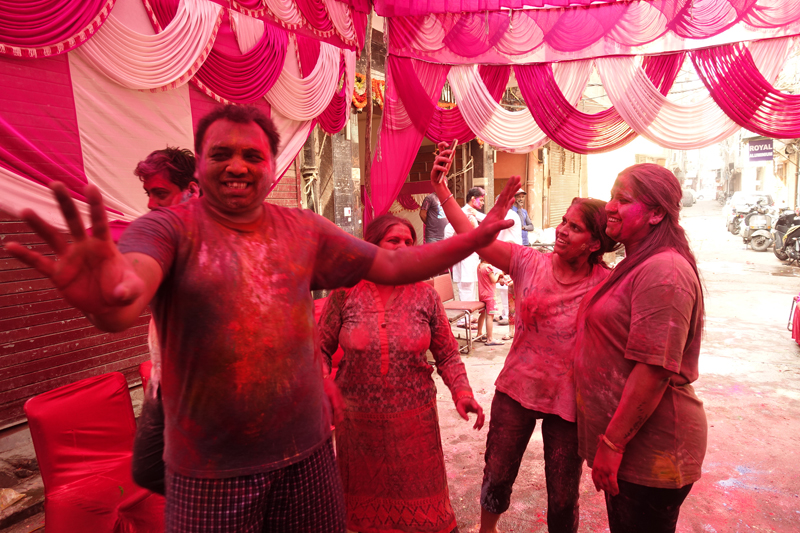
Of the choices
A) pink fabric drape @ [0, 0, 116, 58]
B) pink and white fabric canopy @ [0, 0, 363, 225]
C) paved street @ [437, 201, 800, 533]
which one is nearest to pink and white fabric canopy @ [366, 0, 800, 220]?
pink and white fabric canopy @ [0, 0, 363, 225]

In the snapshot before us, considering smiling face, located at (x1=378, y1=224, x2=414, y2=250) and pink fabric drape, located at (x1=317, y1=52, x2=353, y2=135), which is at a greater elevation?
pink fabric drape, located at (x1=317, y1=52, x2=353, y2=135)

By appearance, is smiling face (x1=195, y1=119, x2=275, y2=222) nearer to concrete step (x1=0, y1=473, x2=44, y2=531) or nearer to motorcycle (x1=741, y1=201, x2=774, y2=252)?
concrete step (x1=0, y1=473, x2=44, y2=531)

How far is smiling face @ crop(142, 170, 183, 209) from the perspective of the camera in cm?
234

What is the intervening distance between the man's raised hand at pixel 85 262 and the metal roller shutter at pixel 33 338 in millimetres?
3537

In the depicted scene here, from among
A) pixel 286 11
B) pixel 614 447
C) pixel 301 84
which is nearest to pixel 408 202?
pixel 301 84

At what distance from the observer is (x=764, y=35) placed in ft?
16.7

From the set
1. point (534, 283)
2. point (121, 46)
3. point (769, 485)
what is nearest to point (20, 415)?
point (121, 46)

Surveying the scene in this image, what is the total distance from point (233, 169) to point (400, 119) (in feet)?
16.0

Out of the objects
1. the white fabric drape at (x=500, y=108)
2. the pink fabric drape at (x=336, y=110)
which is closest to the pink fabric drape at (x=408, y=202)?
the white fabric drape at (x=500, y=108)

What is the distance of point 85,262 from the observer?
3.18 ft

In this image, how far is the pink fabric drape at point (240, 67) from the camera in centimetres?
413

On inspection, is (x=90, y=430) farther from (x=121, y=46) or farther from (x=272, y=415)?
(x=121, y=46)

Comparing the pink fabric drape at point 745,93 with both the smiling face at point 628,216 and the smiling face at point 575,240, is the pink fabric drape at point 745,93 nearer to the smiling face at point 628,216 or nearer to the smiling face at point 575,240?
the smiling face at point 575,240

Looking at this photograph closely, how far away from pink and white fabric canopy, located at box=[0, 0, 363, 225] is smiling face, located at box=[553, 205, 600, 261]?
311 centimetres
